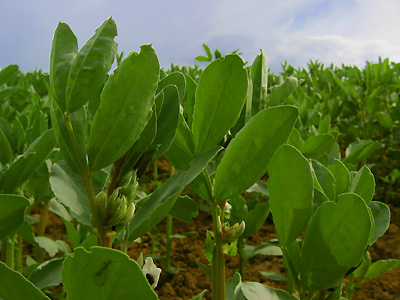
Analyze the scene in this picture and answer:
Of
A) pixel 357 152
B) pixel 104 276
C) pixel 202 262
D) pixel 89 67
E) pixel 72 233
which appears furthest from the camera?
pixel 202 262

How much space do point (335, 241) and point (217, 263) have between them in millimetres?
203

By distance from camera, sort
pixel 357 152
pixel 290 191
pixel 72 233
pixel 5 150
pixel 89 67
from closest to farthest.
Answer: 1. pixel 89 67
2. pixel 290 191
3. pixel 5 150
4. pixel 72 233
5. pixel 357 152

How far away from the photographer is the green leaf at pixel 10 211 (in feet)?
2.20

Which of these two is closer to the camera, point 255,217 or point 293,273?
point 293,273

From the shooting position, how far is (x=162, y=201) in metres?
0.60

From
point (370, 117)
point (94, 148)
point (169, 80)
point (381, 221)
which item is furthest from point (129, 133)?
point (370, 117)

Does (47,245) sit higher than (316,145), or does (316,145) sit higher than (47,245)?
(316,145)

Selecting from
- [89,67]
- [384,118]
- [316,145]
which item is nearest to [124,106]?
[89,67]

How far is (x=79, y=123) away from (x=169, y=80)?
0.17 m

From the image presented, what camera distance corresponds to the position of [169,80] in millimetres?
706

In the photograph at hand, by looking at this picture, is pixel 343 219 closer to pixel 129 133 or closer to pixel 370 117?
pixel 129 133

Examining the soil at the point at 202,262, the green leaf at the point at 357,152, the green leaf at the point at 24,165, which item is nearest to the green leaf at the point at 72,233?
the green leaf at the point at 24,165

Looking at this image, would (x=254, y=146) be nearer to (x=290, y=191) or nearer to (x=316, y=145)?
(x=290, y=191)

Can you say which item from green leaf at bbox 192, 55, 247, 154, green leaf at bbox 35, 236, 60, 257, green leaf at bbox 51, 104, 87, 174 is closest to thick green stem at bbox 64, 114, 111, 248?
green leaf at bbox 51, 104, 87, 174
